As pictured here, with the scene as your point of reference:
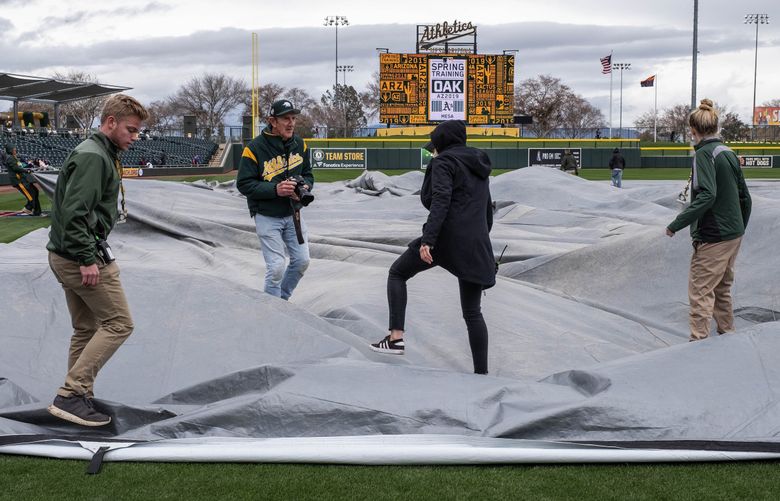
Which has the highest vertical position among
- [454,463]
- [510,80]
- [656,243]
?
[510,80]

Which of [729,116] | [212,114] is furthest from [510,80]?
[729,116]

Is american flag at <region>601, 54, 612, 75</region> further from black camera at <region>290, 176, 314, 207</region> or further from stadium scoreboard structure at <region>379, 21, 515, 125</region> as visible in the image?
black camera at <region>290, 176, 314, 207</region>

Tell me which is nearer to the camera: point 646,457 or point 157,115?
point 646,457

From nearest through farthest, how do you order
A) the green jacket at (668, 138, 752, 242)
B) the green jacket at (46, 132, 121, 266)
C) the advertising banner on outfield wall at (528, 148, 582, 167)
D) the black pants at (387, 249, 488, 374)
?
the green jacket at (46, 132, 121, 266) → the black pants at (387, 249, 488, 374) → the green jacket at (668, 138, 752, 242) → the advertising banner on outfield wall at (528, 148, 582, 167)

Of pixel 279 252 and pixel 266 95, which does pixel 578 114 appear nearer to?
pixel 266 95

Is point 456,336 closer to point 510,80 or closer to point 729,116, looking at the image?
point 510,80

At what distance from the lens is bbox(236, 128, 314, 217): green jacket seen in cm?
581

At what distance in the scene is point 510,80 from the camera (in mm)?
47469

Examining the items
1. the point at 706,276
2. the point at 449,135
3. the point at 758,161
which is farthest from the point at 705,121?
the point at 758,161

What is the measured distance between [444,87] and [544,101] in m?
41.2

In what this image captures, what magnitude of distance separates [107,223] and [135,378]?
1087 millimetres

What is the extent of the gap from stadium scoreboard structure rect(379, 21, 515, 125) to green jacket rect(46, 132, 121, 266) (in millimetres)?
43045

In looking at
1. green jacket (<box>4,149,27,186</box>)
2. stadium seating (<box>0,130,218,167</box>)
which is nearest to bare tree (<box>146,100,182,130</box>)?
stadium seating (<box>0,130,218,167</box>)

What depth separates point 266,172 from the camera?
232 inches
